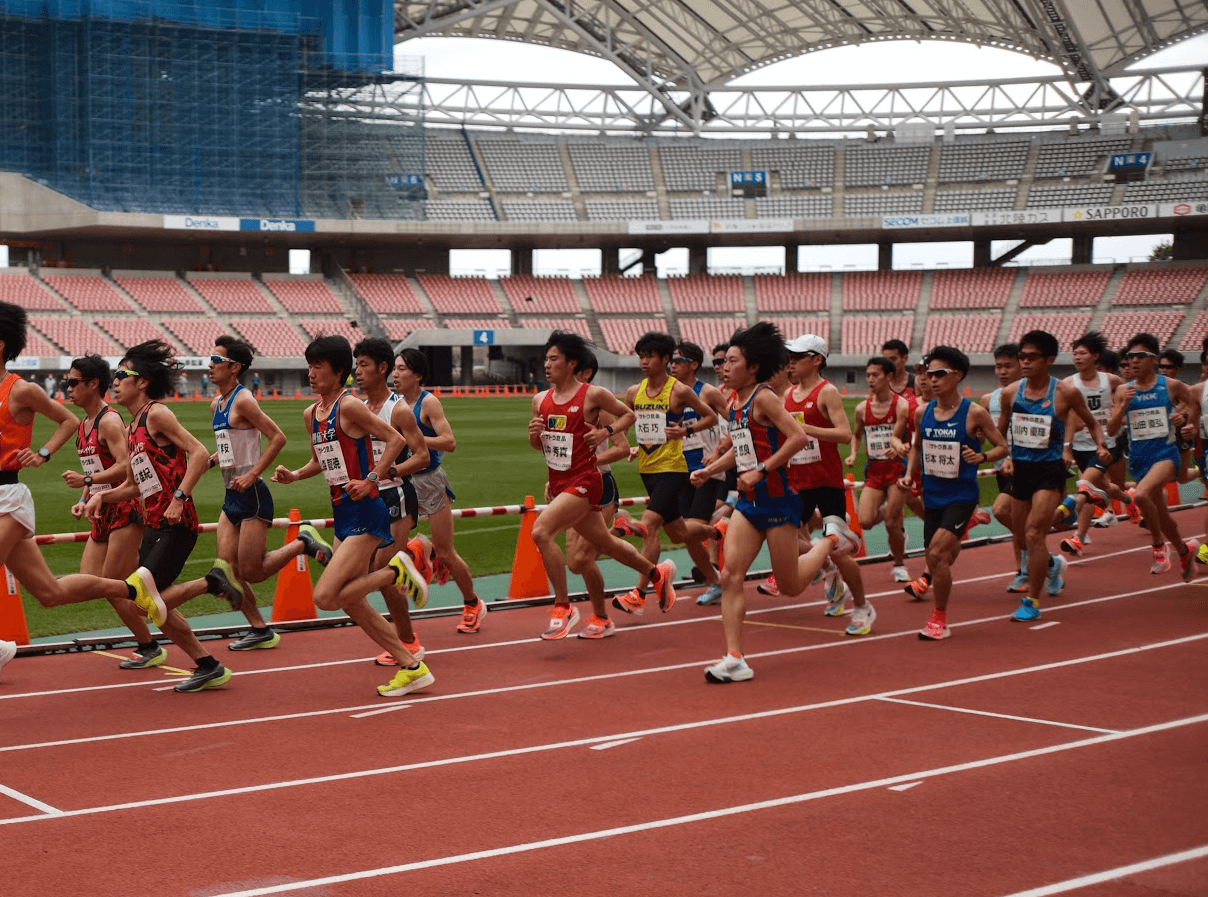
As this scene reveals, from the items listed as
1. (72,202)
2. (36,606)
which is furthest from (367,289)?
(36,606)

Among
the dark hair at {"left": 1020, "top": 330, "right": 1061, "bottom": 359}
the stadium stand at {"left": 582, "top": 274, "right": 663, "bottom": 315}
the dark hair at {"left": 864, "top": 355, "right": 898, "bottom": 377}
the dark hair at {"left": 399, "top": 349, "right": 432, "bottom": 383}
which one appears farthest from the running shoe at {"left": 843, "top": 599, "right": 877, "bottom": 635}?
the stadium stand at {"left": 582, "top": 274, "right": 663, "bottom": 315}

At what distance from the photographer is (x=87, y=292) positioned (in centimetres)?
6088

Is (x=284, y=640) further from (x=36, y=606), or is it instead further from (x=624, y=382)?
(x=624, y=382)

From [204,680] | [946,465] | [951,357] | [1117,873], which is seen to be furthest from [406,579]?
[1117,873]

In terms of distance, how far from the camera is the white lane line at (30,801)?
17.6 ft

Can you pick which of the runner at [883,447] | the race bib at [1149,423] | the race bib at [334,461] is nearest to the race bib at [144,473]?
the race bib at [334,461]

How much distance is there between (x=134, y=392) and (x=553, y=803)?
4042mm

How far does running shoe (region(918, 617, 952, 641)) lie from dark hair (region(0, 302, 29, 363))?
6271 millimetres

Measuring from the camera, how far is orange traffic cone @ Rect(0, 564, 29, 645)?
919 centimetres

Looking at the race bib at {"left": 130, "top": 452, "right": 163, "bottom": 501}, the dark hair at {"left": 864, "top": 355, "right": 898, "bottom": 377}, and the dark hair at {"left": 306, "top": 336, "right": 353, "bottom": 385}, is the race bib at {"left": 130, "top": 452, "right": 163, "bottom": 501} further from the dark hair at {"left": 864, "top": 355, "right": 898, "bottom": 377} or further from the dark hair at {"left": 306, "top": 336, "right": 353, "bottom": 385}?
the dark hair at {"left": 864, "top": 355, "right": 898, "bottom": 377}

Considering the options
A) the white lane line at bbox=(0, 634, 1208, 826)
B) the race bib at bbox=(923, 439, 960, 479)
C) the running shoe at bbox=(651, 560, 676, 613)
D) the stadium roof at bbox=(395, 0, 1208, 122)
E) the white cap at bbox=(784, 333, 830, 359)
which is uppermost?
the stadium roof at bbox=(395, 0, 1208, 122)

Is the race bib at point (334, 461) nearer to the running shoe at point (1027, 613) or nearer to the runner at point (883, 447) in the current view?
the runner at point (883, 447)

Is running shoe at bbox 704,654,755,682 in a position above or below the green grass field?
above

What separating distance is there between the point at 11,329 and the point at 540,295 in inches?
2421
